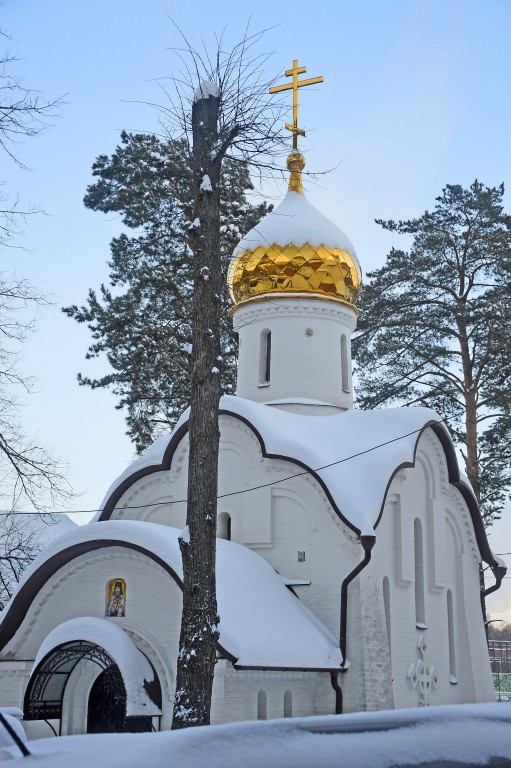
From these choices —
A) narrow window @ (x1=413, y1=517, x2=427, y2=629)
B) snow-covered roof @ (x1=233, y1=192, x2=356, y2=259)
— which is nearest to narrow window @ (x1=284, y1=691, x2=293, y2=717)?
narrow window @ (x1=413, y1=517, x2=427, y2=629)

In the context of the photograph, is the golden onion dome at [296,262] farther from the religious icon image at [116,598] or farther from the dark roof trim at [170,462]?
the religious icon image at [116,598]

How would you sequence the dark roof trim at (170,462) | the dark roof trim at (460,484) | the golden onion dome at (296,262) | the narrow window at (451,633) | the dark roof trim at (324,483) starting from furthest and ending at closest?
the golden onion dome at (296,262), the dark roof trim at (460,484), the narrow window at (451,633), the dark roof trim at (170,462), the dark roof trim at (324,483)

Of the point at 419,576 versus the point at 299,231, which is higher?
the point at 299,231

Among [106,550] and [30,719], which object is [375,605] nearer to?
[106,550]

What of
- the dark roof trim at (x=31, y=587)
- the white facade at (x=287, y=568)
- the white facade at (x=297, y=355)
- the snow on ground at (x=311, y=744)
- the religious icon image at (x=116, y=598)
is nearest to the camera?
the snow on ground at (x=311, y=744)

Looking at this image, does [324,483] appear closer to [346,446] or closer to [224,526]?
[346,446]

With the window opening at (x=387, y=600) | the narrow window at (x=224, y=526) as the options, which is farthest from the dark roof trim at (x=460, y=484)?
the narrow window at (x=224, y=526)

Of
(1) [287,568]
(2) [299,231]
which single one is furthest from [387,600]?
(2) [299,231]

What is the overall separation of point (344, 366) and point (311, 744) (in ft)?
42.3

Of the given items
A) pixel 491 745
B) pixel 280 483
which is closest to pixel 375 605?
pixel 280 483

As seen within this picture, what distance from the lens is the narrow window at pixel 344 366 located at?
14781 millimetres

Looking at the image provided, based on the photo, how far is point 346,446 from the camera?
41.9ft

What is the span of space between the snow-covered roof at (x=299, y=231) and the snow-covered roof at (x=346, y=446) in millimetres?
2724

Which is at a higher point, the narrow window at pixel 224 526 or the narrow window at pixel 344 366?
the narrow window at pixel 344 366
